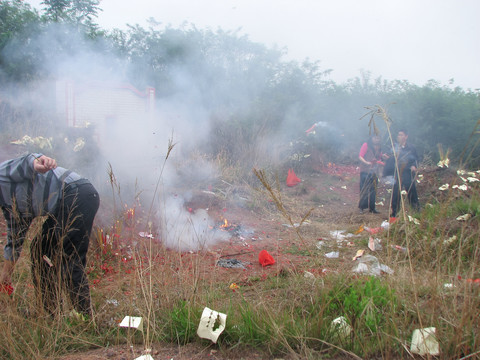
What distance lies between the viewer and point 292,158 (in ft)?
36.2

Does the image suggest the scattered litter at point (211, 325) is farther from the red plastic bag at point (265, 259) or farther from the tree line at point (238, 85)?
the tree line at point (238, 85)

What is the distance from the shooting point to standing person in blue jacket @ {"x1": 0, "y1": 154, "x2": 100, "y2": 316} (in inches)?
93.4

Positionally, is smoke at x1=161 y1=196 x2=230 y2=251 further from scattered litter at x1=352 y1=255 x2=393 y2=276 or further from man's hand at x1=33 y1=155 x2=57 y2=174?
man's hand at x1=33 y1=155 x2=57 y2=174

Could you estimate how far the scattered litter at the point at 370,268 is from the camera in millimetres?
2693

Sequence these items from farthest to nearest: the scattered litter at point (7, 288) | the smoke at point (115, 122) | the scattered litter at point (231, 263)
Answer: the smoke at point (115, 122) → the scattered litter at point (231, 263) → the scattered litter at point (7, 288)

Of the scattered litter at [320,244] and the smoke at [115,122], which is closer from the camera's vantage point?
the scattered litter at [320,244]

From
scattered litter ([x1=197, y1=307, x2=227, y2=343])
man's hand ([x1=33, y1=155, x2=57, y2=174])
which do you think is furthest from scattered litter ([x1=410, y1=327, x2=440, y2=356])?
man's hand ([x1=33, y1=155, x2=57, y2=174])

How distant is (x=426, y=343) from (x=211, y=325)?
3.72 feet

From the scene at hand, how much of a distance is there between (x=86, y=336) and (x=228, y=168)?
6822mm

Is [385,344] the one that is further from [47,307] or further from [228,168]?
[228,168]

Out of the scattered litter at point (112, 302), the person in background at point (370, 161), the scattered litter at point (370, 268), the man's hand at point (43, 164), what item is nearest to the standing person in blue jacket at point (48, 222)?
the man's hand at point (43, 164)

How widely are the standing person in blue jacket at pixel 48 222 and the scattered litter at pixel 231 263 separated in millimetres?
1989

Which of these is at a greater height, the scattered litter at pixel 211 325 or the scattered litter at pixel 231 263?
the scattered litter at pixel 211 325

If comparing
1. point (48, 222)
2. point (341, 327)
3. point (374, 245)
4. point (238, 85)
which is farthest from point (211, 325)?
point (238, 85)
